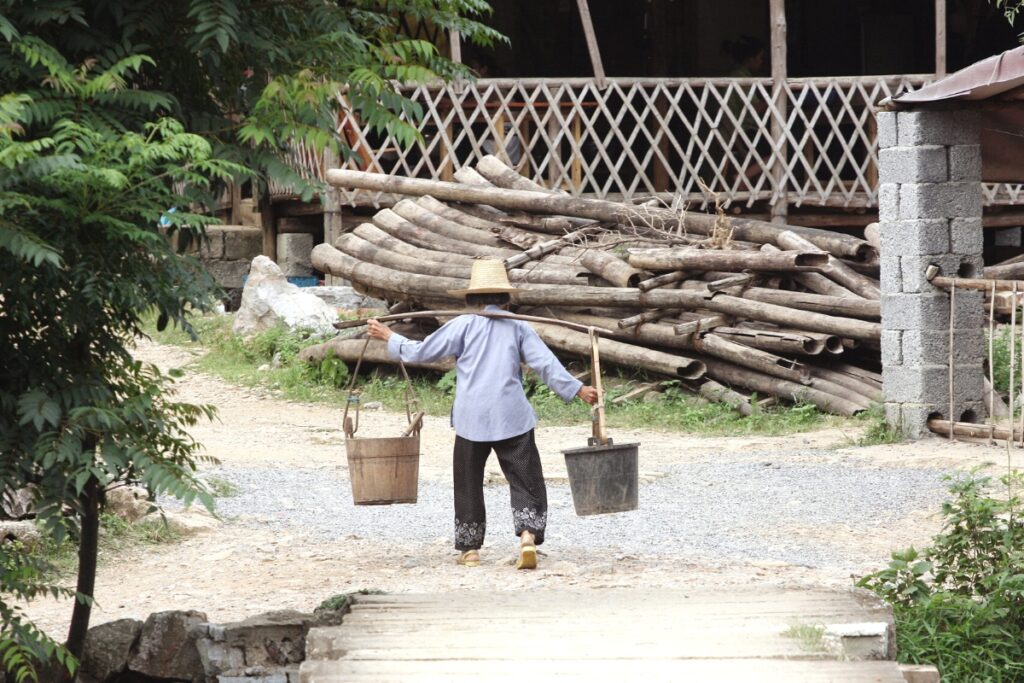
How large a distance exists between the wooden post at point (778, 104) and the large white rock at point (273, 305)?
4987 millimetres

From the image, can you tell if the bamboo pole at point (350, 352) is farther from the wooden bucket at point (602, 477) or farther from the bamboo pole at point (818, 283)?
the wooden bucket at point (602, 477)

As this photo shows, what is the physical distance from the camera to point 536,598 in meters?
5.77

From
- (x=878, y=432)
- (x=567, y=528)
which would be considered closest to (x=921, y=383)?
(x=878, y=432)

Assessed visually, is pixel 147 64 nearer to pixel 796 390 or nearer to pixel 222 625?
pixel 222 625

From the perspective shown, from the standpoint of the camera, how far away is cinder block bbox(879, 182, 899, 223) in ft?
34.9

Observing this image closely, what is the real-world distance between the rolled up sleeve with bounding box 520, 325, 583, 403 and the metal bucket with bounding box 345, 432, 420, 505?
69 cm

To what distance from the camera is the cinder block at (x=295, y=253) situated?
16.7 metres

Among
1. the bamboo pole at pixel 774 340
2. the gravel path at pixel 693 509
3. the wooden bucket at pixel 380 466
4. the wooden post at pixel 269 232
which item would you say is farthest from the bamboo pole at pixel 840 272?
the wooden post at pixel 269 232

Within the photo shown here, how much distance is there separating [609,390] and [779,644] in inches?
308

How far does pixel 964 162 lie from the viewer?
34.5 ft

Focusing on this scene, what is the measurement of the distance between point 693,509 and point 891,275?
3109 mm

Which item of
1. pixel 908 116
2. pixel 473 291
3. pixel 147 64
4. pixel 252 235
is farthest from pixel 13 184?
pixel 252 235

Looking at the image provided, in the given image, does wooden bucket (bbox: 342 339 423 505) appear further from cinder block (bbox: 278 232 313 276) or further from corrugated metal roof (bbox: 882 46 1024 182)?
cinder block (bbox: 278 232 313 276)

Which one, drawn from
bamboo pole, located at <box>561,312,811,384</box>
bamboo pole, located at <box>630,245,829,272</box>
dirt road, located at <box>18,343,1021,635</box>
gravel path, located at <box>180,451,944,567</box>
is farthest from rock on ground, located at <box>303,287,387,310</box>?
gravel path, located at <box>180,451,944,567</box>
